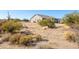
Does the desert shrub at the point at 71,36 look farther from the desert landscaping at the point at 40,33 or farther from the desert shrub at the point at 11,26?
the desert shrub at the point at 11,26

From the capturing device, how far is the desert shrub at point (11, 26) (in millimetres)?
2020

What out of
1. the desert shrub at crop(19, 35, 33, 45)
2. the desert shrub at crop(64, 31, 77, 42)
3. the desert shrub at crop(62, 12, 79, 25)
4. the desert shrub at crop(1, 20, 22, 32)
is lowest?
the desert shrub at crop(19, 35, 33, 45)

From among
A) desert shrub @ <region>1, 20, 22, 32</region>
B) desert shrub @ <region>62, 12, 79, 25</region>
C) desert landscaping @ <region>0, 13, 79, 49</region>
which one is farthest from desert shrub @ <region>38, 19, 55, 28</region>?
desert shrub @ <region>1, 20, 22, 32</region>

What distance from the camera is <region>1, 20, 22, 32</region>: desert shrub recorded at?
202 centimetres

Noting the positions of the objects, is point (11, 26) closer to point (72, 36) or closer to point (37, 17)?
point (37, 17)

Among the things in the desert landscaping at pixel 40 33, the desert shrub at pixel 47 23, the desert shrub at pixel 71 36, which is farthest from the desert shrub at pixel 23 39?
the desert shrub at pixel 71 36

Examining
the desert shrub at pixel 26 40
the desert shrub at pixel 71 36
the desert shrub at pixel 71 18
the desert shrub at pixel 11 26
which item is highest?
the desert shrub at pixel 71 18

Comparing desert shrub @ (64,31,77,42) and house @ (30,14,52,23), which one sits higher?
house @ (30,14,52,23)

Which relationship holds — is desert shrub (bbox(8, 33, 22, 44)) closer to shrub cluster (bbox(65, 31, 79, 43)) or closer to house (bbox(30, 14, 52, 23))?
house (bbox(30, 14, 52, 23))

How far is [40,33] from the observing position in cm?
201
